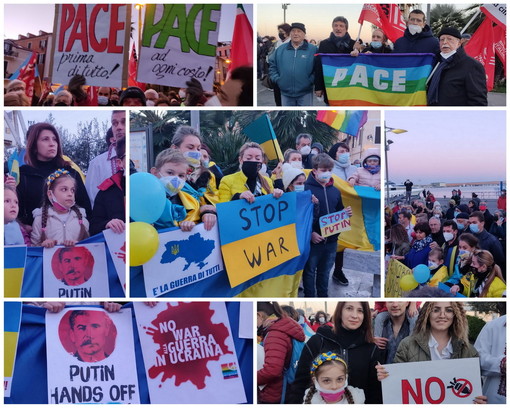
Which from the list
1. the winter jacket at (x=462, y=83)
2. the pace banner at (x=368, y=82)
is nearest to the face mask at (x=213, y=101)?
the pace banner at (x=368, y=82)

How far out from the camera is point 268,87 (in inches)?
215

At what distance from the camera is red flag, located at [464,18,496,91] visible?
541cm

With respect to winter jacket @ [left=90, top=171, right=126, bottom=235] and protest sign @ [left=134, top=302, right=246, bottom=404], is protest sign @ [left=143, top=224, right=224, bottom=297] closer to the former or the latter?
protest sign @ [left=134, top=302, right=246, bottom=404]

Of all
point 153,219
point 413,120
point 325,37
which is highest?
point 325,37

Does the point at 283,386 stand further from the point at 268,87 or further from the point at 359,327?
the point at 268,87

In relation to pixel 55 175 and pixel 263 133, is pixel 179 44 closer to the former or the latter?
pixel 263 133

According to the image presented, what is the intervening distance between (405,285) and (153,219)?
5.66ft

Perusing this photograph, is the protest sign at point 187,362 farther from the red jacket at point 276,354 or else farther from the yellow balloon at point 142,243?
the yellow balloon at point 142,243

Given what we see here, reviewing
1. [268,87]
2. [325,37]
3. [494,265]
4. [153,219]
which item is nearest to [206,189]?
[153,219]

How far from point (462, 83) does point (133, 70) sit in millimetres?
2172

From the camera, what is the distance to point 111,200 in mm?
5418

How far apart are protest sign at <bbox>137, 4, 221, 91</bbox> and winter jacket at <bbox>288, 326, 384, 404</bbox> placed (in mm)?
1834

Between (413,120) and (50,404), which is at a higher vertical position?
(413,120)

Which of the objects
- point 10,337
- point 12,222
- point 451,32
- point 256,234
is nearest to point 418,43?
point 451,32
